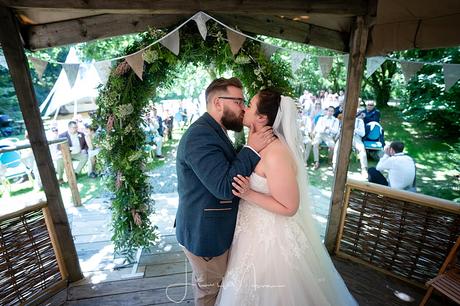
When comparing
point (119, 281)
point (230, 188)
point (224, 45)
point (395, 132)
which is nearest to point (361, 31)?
point (224, 45)

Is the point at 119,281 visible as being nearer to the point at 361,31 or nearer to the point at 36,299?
the point at 36,299

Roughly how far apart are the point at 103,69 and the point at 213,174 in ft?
5.60

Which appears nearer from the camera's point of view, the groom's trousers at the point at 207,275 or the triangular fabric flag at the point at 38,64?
the groom's trousers at the point at 207,275

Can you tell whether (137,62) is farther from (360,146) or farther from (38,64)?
(360,146)

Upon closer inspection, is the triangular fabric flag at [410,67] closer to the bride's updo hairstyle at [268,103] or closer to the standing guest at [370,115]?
the bride's updo hairstyle at [268,103]

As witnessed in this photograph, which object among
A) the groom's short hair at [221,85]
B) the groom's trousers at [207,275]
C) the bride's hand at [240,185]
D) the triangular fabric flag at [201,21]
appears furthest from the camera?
the triangular fabric flag at [201,21]

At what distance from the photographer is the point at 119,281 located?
2.85m

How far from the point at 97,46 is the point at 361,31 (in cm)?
622

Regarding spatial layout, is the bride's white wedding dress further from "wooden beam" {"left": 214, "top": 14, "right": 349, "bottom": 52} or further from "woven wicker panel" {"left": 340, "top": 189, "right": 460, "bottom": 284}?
"wooden beam" {"left": 214, "top": 14, "right": 349, "bottom": 52}

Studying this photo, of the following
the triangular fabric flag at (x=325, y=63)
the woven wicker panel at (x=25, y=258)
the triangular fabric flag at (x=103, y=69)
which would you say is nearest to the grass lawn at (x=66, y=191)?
the woven wicker panel at (x=25, y=258)

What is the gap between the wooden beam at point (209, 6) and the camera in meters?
2.05

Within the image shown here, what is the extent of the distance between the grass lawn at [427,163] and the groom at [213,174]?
3.69 m

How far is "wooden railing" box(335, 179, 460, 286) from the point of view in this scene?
2533 mm

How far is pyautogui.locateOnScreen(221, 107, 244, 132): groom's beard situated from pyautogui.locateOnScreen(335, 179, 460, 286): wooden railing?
1746mm
